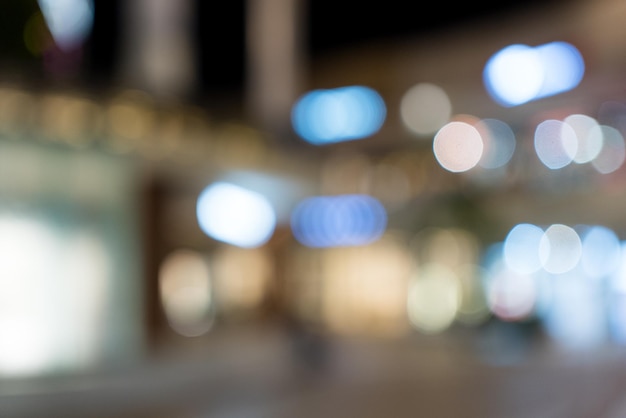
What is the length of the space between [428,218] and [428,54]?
178 inches

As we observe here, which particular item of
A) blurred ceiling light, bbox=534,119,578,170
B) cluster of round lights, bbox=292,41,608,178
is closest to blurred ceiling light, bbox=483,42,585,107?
cluster of round lights, bbox=292,41,608,178

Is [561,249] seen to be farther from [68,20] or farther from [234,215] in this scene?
[68,20]

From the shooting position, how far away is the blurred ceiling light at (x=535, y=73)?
1354 centimetres

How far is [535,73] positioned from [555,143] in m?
1.73

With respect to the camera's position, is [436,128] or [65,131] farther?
[436,128]

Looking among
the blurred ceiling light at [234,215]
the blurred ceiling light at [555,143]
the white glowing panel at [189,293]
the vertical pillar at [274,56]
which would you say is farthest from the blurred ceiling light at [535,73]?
the white glowing panel at [189,293]

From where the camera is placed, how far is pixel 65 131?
7324 mm

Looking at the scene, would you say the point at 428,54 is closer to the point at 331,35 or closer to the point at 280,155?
the point at 331,35

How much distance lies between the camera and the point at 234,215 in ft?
42.1

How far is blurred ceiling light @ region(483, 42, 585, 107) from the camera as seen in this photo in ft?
44.4

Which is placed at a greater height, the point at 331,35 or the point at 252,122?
the point at 331,35

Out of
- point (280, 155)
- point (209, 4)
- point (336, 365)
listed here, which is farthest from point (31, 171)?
point (209, 4)

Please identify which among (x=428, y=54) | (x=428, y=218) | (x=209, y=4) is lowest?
(x=428, y=218)

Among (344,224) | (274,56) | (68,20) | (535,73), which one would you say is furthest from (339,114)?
(68,20)
